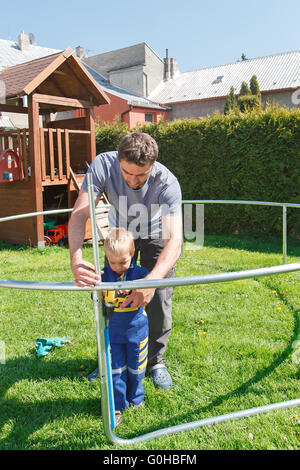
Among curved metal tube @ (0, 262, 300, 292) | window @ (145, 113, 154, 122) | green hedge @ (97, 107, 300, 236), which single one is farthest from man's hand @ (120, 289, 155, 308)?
window @ (145, 113, 154, 122)

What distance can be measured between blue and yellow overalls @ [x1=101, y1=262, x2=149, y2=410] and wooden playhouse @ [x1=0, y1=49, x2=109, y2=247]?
220 inches

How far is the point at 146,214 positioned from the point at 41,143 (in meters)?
6.04

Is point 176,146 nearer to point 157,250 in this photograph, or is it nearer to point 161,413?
Answer: point 157,250

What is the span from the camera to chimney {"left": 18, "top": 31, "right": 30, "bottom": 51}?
3063 cm

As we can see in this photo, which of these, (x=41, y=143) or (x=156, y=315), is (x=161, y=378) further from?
(x=41, y=143)

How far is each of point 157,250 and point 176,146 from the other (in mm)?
7466

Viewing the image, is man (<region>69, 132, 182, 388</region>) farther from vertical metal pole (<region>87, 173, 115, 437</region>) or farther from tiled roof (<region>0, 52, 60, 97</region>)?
tiled roof (<region>0, 52, 60, 97</region>)

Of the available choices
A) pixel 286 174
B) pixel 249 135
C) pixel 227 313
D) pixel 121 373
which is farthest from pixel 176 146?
pixel 121 373

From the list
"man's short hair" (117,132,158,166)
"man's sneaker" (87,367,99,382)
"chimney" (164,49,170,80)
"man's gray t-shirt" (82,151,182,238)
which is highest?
"chimney" (164,49,170,80)

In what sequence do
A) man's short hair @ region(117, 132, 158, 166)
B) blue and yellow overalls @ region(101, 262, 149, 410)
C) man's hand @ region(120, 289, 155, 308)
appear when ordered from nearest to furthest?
man's hand @ region(120, 289, 155, 308)
man's short hair @ region(117, 132, 158, 166)
blue and yellow overalls @ region(101, 262, 149, 410)

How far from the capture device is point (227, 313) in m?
4.38

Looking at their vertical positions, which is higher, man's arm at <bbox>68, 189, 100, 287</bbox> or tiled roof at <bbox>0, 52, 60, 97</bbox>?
tiled roof at <bbox>0, 52, 60, 97</bbox>

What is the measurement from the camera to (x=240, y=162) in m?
9.18

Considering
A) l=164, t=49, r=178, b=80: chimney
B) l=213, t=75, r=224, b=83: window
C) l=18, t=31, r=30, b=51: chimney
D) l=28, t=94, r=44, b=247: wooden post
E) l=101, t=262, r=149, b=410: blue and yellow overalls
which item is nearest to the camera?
l=101, t=262, r=149, b=410: blue and yellow overalls
